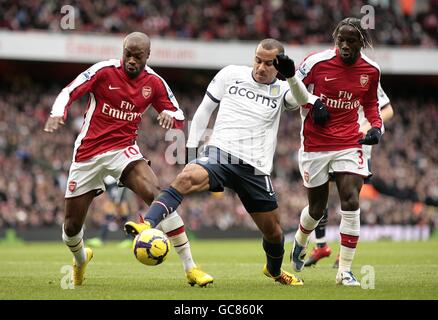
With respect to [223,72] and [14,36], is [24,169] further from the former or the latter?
[223,72]

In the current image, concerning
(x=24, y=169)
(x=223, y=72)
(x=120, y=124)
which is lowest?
(x=24, y=169)

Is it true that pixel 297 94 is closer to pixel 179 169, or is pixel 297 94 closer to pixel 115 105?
pixel 115 105

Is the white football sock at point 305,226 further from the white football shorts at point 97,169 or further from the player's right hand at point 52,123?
the player's right hand at point 52,123

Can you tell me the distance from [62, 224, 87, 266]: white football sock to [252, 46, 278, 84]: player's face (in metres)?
2.51

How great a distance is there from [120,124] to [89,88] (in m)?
0.49

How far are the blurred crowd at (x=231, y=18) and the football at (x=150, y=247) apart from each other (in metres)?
23.1

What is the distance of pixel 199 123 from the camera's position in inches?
334

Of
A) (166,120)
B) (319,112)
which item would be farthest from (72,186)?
(319,112)

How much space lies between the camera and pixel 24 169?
84.9 ft

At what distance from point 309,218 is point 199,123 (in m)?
2.36

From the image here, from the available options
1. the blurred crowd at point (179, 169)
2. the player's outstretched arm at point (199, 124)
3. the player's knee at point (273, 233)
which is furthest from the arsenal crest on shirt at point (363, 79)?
the blurred crowd at point (179, 169)

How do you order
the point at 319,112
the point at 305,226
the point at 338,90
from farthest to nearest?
the point at 305,226
the point at 338,90
the point at 319,112
